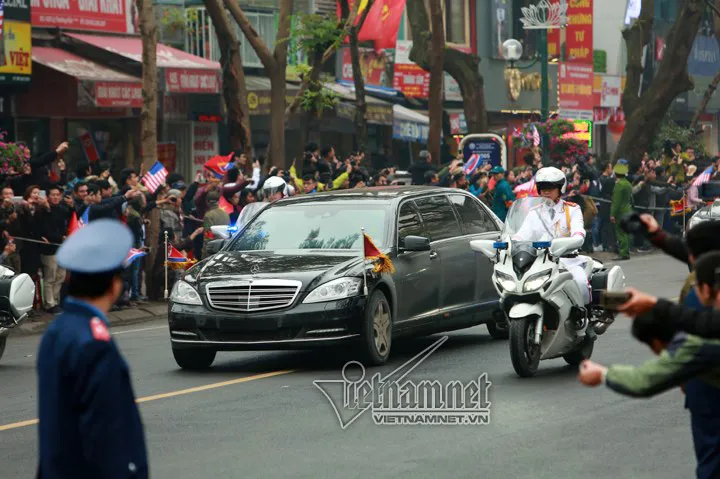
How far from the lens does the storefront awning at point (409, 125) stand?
37.9 meters

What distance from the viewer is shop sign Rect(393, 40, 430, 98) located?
136 feet

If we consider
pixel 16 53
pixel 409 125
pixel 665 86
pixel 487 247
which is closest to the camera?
pixel 487 247

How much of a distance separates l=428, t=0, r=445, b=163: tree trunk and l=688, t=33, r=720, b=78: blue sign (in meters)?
31.2

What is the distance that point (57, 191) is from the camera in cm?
1861

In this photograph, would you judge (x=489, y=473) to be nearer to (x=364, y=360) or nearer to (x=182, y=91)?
(x=364, y=360)

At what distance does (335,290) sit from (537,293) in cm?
182

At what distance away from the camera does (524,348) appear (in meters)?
12.3

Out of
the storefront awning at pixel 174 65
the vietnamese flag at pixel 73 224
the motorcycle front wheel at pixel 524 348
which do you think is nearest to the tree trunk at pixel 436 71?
the storefront awning at pixel 174 65

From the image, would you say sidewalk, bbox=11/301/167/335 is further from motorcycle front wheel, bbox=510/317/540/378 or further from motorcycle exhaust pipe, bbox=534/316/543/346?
motorcycle exhaust pipe, bbox=534/316/543/346

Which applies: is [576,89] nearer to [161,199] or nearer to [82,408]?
[161,199]

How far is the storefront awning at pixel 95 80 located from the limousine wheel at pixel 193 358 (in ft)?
44.7

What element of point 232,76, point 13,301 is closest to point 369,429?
point 13,301

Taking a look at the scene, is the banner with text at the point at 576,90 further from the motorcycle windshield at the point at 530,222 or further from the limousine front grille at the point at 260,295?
the limousine front grille at the point at 260,295

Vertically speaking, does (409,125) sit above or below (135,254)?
above
